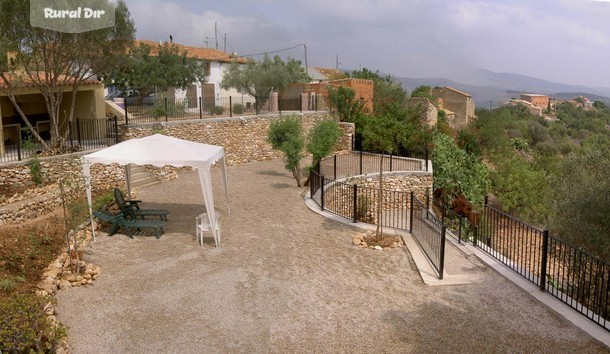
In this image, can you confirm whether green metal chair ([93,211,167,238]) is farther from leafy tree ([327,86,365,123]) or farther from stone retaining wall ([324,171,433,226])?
leafy tree ([327,86,365,123])

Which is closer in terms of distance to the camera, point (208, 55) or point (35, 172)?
point (35, 172)

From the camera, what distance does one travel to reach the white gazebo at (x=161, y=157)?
38.0 feet

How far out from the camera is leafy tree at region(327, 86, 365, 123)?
30.4 meters

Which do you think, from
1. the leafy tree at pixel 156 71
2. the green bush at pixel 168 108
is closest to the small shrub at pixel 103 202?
the green bush at pixel 168 108

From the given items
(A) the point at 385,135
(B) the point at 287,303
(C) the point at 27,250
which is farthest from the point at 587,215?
(A) the point at 385,135

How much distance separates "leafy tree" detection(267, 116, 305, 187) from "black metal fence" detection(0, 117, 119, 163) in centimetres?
586

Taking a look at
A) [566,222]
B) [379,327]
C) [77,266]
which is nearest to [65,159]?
[77,266]

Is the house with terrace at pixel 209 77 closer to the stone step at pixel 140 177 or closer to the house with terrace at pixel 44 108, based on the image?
the house with terrace at pixel 44 108

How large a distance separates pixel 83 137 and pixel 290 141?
797 centimetres

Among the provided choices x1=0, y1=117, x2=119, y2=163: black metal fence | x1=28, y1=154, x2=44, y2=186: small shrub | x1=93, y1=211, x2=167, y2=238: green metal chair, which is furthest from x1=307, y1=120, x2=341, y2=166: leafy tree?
x1=28, y1=154, x2=44, y2=186: small shrub

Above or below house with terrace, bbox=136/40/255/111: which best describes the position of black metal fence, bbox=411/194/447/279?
below

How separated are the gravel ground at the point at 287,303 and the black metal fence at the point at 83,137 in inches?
278

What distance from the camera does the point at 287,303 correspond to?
864 centimetres

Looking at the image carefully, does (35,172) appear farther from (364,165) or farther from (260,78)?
(260,78)
